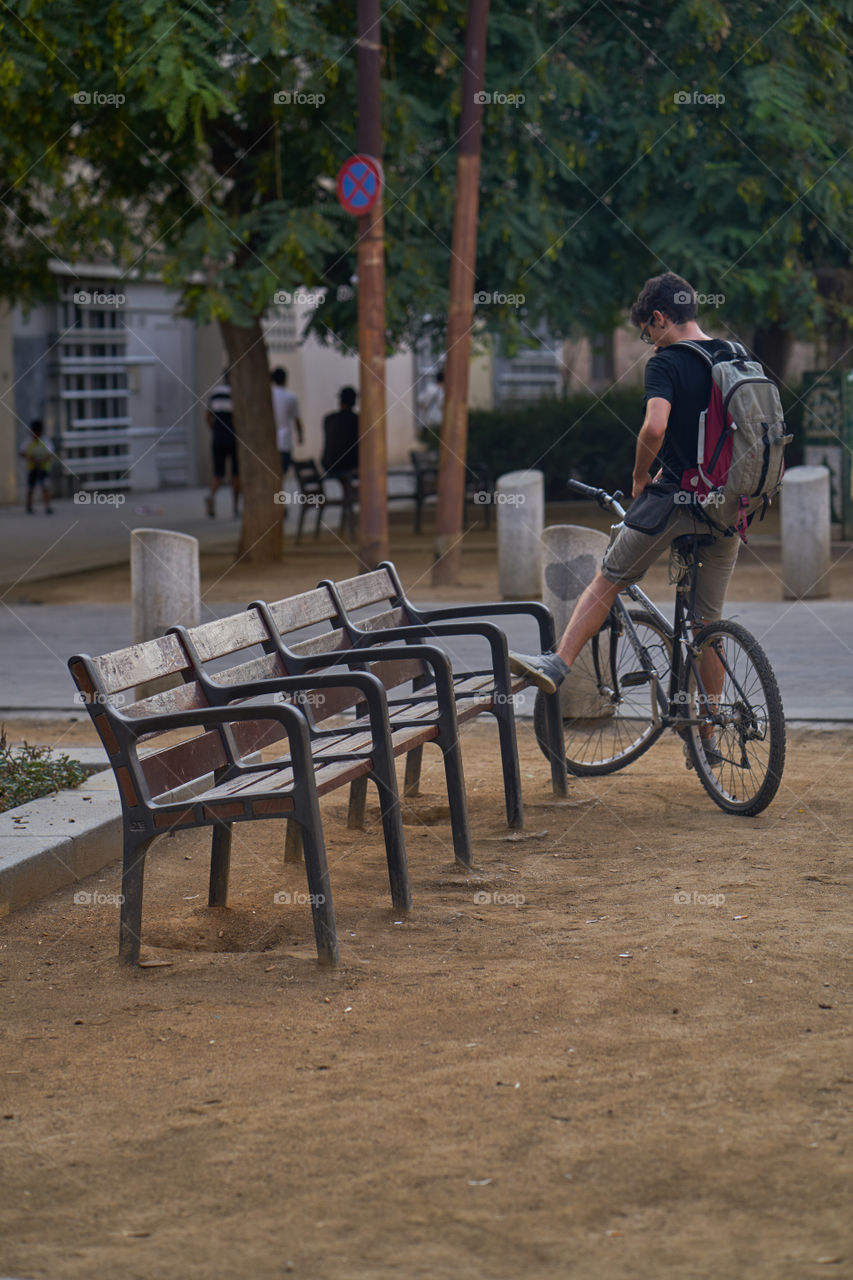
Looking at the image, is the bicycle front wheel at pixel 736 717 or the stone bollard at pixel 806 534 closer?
the bicycle front wheel at pixel 736 717

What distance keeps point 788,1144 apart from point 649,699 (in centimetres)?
344

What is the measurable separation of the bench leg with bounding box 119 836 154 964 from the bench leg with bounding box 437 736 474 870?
113 centimetres

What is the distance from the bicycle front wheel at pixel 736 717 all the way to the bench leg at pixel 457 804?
3.64 feet

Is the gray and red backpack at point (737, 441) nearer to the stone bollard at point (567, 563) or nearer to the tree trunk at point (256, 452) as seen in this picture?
the stone bollard at point (567, 563)

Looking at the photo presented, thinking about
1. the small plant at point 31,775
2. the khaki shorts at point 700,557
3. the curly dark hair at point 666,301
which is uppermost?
the curly dark hair at point 666,301

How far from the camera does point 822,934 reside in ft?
15.1

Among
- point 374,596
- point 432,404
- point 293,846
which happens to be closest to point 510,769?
point 293,846

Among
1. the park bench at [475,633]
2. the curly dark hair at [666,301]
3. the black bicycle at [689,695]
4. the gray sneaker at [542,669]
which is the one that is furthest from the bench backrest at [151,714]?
the curly dark hair at [666,301]

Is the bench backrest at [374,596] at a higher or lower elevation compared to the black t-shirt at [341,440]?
lower

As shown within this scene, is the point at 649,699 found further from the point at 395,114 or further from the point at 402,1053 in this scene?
the point at 395,114

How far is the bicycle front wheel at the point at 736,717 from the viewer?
5.77 m

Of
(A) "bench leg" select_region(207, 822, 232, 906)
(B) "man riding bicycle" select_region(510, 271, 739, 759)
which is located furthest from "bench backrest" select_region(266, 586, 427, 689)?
(A) "bench leg" select_region(207, 822, 232, 906)

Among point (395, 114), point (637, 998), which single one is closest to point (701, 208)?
point (395, 114)

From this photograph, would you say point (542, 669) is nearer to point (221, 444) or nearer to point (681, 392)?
point (681, 392)
